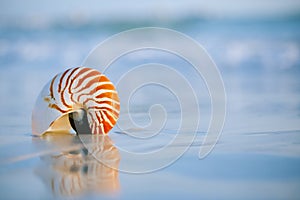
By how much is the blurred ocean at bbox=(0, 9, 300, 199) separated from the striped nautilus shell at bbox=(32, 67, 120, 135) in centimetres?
15

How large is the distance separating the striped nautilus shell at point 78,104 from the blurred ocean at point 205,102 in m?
0.15

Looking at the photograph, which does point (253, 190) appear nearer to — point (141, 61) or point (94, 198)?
point (94, 198)

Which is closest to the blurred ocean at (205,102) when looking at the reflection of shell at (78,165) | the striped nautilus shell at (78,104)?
the reflection of shell at (78,165)

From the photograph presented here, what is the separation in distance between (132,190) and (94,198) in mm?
221

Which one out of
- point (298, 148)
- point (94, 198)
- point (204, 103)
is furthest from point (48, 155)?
point (204, 103)

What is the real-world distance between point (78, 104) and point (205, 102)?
1.36m

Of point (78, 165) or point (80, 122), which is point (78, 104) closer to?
point (80, 122)

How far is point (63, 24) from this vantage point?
10297mm

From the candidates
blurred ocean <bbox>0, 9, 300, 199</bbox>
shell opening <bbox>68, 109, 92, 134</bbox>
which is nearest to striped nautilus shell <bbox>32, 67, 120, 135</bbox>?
shell opening <bbox>68, 109, 92, 134</bbox>

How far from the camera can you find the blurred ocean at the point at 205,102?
2.44 m

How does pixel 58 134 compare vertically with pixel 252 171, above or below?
above

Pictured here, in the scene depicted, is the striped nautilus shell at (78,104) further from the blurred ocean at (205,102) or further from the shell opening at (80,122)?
the blurred ocean at (205,102)

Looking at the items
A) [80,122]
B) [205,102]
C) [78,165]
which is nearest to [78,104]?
[80,122]

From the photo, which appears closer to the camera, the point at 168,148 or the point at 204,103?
the point at 168,148
